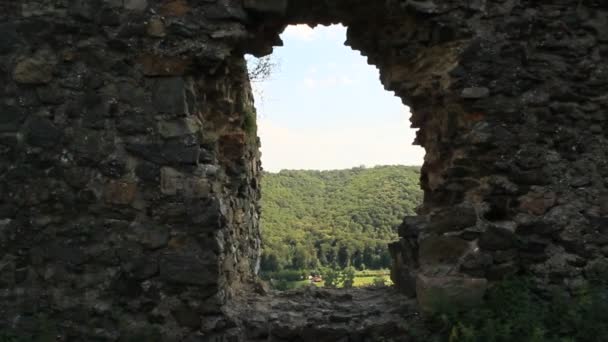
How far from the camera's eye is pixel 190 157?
329cm

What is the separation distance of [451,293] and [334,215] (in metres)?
12.9

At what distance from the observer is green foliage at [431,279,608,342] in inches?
118

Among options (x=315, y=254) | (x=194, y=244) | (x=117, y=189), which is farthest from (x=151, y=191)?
(x=315, y=254)

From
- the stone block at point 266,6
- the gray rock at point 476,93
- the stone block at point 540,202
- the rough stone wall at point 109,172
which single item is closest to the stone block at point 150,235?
the rough stone wall at point 109,172

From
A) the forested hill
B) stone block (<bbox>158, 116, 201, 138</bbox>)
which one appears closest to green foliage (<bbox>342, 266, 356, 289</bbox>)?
stone block (<bbox>158, 116, 201, 138</bbox>)

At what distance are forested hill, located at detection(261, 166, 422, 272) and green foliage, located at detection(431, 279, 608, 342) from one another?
22.8 ft

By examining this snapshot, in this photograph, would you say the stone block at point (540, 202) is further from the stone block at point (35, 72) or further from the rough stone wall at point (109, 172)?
the stone block at point (35, 72)

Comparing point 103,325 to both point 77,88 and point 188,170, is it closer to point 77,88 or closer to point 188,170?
point 188,170

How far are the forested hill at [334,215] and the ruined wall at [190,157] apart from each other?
6654mm

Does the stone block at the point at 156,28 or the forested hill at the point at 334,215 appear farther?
the forested hill at the point at 334,215

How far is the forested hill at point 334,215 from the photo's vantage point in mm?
12500

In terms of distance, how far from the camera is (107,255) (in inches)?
128

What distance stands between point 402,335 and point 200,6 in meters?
2.41

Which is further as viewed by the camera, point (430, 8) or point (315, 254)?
point (315, 254)
